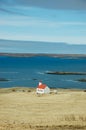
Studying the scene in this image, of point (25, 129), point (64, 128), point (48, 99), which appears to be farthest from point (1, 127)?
point (48, 99)

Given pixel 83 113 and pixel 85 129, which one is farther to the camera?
pixel 83 113

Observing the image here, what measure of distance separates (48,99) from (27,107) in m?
4.62

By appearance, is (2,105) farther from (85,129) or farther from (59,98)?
(85,129)

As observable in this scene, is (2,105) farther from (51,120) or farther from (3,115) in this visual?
(51,120)

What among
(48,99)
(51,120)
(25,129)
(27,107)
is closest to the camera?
(25,129)

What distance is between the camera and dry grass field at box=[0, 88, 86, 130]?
2697cm

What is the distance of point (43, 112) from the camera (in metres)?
32.5

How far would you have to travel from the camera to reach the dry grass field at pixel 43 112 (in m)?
27.0

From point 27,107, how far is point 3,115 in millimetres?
4470

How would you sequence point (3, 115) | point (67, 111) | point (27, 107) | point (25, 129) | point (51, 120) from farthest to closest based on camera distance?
point (27, 107) < point (67, 111) < point (3, 115) < point (51, 120) < point (25, 129)

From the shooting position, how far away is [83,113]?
31.7 meters

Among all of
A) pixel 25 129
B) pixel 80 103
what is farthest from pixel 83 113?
pixel 25 129

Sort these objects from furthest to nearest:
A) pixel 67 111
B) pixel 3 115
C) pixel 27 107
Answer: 1. pixel 27 107
2. pixel 67 111
3. pixel 3 115

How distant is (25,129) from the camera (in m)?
25.5
